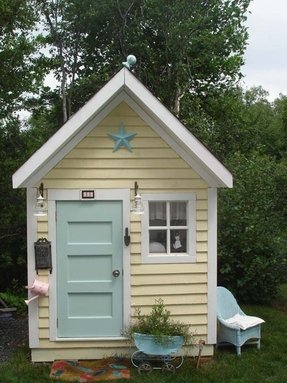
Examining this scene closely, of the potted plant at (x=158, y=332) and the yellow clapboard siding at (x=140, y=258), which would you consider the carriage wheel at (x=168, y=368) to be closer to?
the potted plant at (x=158, y=332)

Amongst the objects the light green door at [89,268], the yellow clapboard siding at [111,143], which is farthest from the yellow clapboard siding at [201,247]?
the yellow clapboard siding at [111,143]

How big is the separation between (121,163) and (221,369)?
2831 mm

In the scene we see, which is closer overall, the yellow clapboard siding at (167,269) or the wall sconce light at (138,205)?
the wall sconce light at (138,205)

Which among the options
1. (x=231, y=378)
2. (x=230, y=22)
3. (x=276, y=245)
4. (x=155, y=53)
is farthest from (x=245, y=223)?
(x=230, y=22)

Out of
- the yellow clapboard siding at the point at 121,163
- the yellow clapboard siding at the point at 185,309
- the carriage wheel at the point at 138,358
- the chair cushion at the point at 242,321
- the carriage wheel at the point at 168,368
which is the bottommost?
the carriage wheel at the point at 168,368

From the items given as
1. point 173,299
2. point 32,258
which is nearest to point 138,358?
point 173,299

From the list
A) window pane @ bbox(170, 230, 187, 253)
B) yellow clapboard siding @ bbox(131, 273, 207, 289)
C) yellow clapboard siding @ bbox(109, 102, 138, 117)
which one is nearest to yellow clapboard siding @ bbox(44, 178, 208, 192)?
window pane @ bbox(170, 230, 187, 253)

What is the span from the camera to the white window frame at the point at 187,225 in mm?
6234

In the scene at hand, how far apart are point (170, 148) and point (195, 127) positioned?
9872 millimetres

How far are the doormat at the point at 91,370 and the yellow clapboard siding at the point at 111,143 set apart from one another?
→ 2.73 m

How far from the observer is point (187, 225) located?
248 inches

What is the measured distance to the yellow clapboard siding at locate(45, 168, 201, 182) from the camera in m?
Result: 6.13

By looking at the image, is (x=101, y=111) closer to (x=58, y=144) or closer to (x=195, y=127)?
(x=58, y=144)

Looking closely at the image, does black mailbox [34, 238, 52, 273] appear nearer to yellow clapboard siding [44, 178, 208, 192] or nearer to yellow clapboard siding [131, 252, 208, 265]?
yellow clapboard siding [44, 178, 208, 192]
